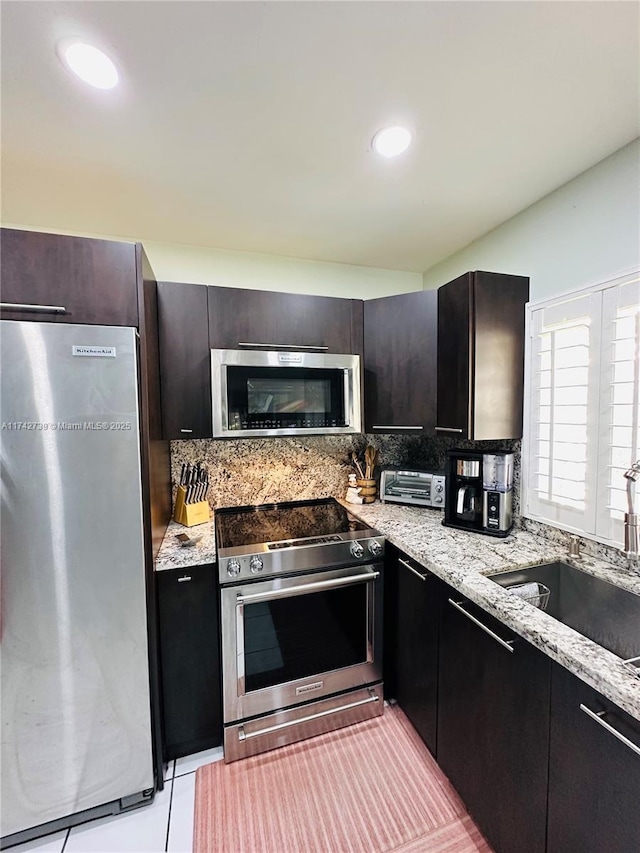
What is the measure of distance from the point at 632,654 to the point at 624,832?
0.57 metres

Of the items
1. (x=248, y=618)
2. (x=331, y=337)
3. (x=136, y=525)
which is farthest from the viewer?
(x=331, y=337)

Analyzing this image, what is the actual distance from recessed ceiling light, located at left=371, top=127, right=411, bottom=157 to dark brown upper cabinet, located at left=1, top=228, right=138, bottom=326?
101 centimetres

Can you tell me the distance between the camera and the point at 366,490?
2352 millimetres

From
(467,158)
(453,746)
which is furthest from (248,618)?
(467,158)

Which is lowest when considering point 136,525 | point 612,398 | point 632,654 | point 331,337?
point 632,654

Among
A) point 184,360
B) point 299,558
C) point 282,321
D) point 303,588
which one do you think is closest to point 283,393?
point 282,321

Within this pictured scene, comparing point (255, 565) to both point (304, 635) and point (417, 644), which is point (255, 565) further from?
point (417, 644)

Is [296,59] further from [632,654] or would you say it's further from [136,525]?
[632,654]

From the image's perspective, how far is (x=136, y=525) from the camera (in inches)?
52.0

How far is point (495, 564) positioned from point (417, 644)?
54 centimetres

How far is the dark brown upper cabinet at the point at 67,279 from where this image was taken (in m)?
1.22

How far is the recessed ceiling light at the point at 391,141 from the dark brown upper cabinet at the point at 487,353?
2.10 feet

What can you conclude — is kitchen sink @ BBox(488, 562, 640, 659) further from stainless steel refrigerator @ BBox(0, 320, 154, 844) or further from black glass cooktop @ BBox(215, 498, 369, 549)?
stainless steel refrigerator @ BBox(0, 320, 154, 844)

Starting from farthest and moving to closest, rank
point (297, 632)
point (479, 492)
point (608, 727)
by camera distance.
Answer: point (479, 492), point (297, 632), point (608, 727)
